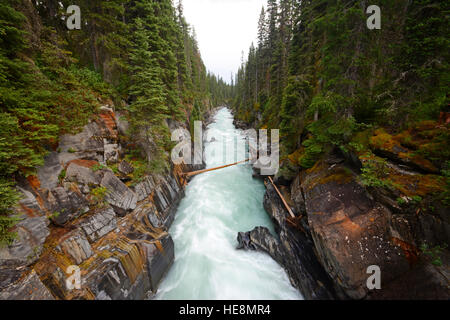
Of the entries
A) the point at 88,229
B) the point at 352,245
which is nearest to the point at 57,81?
the point at 88,229

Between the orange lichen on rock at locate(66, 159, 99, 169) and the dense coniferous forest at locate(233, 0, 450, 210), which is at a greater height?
the dense coniferous forest at locate(233, 0, 450, 210)

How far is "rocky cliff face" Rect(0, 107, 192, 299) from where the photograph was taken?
13.5ft

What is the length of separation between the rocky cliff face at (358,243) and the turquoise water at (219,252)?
1.22 meters

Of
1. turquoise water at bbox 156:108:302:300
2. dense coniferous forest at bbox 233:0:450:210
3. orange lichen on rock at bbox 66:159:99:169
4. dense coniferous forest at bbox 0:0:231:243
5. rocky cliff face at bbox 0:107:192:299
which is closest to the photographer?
rocky cliff face at bbox 0:107:192:299

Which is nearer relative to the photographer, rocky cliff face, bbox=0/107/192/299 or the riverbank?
rocky cliff face, bbox=0/107/192/299

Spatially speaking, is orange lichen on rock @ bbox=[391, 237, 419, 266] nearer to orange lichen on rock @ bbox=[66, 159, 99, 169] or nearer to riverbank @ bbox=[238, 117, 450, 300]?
riverbank @ bbox=[238, 117, 450, 300]

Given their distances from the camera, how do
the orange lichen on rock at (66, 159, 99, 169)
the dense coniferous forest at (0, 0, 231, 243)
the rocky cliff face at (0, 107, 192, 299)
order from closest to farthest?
the rocky cliff face at (0, 107, 192, 299), the dense coniferous forest at (0, 0, 231, 243), the orange lichen on rock at (66, 159, 99, 169)

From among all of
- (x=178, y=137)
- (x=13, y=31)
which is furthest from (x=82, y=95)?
(x=178, y=137)

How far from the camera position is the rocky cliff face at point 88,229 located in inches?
162

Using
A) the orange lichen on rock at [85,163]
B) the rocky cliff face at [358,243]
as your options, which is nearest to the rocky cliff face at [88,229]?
the orange lichen on rock at [85,163]

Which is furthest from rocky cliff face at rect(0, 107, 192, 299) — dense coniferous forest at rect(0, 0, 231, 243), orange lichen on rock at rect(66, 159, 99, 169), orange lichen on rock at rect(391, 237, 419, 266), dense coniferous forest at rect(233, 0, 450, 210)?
dense coniferous forest at rect(233, 0, 450, 210)

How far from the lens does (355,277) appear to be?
4941 mm

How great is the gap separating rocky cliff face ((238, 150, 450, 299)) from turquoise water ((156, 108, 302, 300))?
1.22m
